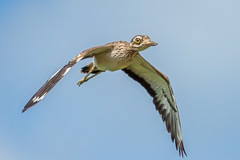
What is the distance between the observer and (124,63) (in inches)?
719

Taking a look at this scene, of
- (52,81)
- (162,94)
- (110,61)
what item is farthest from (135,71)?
(52,81)

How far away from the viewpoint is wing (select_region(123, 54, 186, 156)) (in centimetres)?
2053

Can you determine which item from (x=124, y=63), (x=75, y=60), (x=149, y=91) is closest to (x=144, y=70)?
(x=149, y=91)

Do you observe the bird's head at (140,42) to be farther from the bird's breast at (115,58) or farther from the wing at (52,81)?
the wing at (52,81)

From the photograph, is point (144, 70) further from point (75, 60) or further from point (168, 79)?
point (75, 60)

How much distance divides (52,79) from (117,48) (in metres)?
3.04

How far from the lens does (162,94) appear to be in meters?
20.9

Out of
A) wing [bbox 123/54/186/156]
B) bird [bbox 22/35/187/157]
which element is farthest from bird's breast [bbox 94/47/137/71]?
wing [bbox 123/54/186/156]

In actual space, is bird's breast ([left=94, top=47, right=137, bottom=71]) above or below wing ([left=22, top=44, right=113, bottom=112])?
above

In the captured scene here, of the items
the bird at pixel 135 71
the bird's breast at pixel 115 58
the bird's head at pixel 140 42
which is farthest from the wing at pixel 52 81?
the bird's head at pixel 140 42

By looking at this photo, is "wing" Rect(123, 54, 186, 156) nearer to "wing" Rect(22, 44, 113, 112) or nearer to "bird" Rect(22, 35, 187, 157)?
"bird" Rect(22, 35, 187, 157)

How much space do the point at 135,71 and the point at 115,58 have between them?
267 cm

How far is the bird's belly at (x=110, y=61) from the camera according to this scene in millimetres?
18109

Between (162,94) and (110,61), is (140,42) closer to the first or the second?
(110,61)
